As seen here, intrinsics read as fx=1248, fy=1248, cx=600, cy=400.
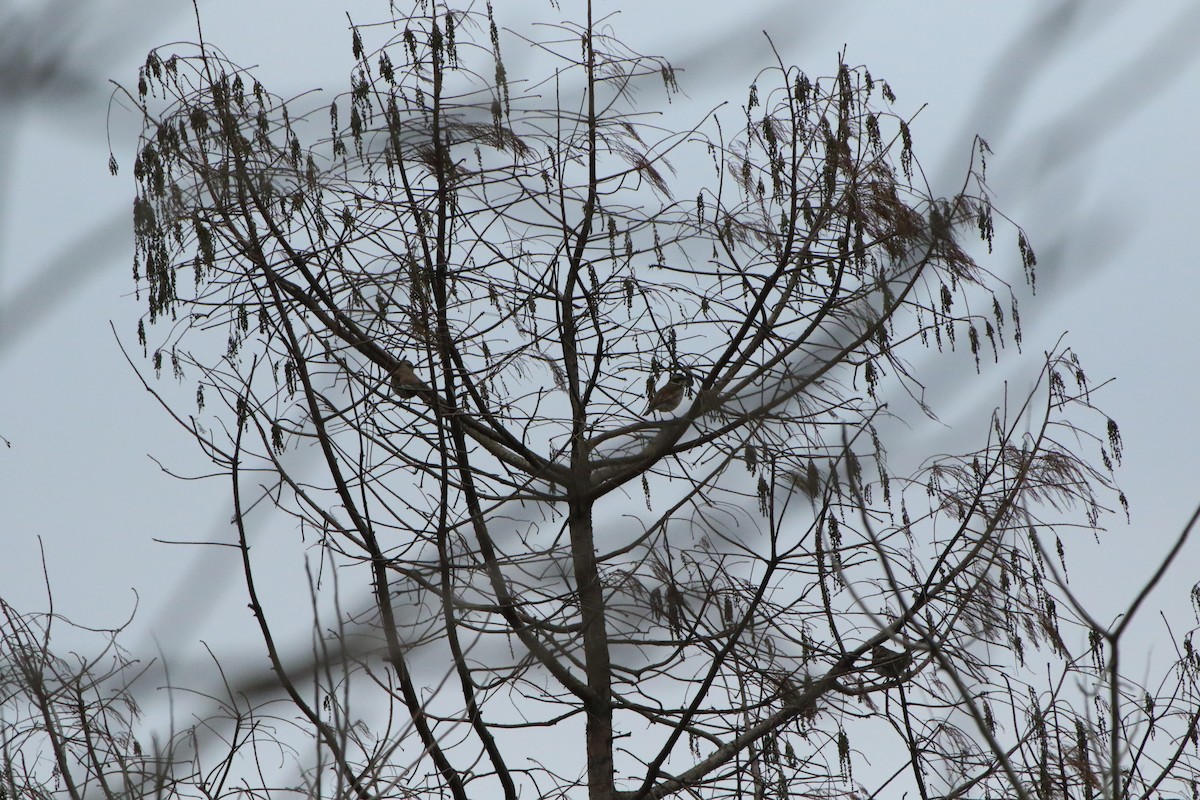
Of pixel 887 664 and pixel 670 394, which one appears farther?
pixel 670 394

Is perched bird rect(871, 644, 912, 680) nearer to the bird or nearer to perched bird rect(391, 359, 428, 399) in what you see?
the bird

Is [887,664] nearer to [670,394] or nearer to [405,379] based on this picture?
[670,394]

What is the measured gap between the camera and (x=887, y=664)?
13.1 ft

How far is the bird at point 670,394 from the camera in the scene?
14.5 ft

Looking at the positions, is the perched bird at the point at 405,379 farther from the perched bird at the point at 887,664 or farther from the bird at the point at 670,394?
the perched bird at the point at 887,664

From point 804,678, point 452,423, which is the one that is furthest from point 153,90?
point 804,678

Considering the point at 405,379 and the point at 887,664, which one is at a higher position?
the point at 405,379

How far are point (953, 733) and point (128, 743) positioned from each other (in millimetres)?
2981

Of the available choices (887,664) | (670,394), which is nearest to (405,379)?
(670,394)

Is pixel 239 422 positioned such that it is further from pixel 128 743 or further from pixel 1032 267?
pixel 1032 267

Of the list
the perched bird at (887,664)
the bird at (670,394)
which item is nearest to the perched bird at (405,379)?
the bird at (670,394)

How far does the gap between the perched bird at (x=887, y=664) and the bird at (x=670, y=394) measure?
1095 mm

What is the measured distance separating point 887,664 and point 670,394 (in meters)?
1.19

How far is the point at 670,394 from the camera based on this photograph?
14.7 feet
